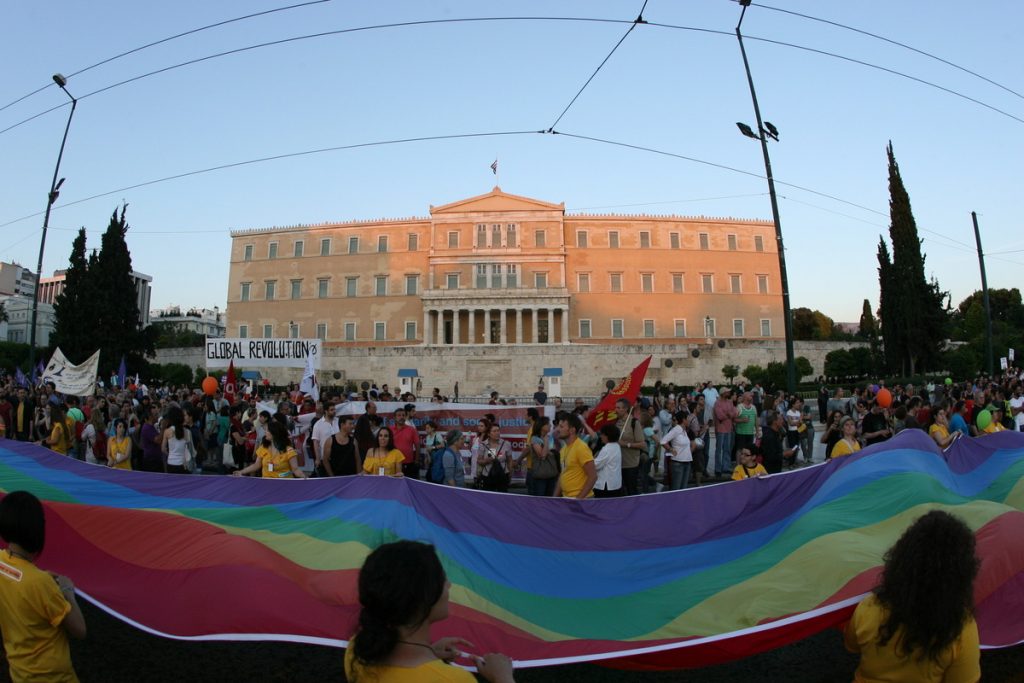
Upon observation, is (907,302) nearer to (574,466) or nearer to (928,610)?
(574,466)

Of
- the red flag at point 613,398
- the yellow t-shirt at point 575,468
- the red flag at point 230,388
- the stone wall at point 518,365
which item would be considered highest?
the stone wall at point 518,365

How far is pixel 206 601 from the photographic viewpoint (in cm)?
389

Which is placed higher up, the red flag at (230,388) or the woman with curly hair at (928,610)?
the red flag at (230,388)

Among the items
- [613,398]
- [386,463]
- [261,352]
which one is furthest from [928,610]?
[261,352]

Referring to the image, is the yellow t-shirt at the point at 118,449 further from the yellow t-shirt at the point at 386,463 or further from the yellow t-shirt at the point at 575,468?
the yellow t-shirt at the point at 575,468

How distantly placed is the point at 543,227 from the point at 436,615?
58810mm

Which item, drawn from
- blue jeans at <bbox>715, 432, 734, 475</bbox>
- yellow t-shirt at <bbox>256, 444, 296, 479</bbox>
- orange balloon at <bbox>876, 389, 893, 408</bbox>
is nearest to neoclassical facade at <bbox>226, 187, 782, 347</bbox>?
orange balloon at <bbox>876, 389, 893, 408</bbox>

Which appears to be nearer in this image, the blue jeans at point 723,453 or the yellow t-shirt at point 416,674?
the yellow t-shirt at point 416,674

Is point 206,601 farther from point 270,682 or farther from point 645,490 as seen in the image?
point 645,490

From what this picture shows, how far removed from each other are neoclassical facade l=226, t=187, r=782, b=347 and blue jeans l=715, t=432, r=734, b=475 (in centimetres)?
4525

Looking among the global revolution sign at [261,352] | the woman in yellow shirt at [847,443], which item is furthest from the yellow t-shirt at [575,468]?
the global revolution sign at [261,352]

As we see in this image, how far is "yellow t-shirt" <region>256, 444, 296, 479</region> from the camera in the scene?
7273 millimetres

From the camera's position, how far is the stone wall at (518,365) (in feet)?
159

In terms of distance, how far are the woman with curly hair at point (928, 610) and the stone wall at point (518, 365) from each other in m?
45.4
